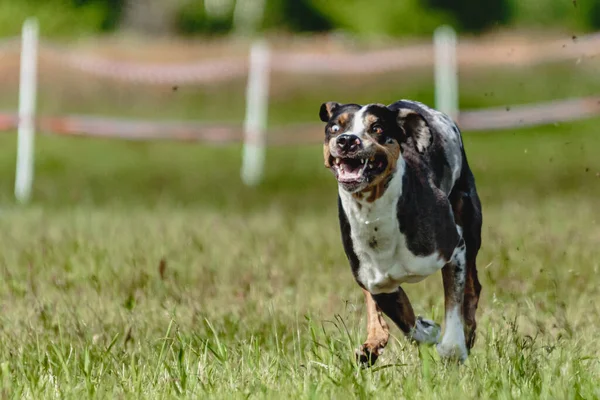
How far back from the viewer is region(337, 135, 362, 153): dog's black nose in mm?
4340

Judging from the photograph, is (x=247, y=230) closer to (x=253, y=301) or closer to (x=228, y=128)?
(x=253, y=301)

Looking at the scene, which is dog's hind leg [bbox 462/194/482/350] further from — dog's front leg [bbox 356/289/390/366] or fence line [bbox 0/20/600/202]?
fence line [bbox 0/20/600/202]

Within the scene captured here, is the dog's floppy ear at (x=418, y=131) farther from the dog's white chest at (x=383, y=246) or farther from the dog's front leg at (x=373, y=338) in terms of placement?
the dog's front leg at (x=373, y=338)

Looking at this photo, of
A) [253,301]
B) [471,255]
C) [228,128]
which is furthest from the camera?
[228,128]

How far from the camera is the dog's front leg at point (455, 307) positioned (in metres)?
4.80

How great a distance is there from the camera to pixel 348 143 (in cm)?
435

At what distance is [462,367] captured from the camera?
4.55m

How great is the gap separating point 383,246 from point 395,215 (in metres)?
0.13

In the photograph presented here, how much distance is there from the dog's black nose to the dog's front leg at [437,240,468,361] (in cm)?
91

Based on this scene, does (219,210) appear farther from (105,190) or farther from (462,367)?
(462,367)

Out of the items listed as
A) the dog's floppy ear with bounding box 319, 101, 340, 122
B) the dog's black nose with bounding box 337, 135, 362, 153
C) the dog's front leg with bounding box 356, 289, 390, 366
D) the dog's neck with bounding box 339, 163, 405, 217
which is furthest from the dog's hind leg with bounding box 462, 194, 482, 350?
the dog's black nose with bounding box 337, 135, 362, 153

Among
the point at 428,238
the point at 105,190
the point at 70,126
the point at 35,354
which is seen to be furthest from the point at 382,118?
the point at 105,190

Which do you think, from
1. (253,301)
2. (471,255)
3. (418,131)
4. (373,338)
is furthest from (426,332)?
(253,301)

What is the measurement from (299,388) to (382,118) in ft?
3.62
